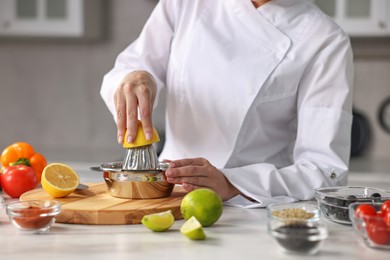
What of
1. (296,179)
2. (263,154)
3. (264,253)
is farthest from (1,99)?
(264,253)

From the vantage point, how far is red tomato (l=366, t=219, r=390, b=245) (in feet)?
3.85

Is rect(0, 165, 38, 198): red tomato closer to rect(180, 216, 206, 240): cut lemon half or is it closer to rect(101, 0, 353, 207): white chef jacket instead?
rect(101, 0, 353, 207): white chef jacket

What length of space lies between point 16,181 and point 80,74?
199 cm

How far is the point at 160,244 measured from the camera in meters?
1.23

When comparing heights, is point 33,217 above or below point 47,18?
below

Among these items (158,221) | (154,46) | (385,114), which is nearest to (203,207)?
(158,221)

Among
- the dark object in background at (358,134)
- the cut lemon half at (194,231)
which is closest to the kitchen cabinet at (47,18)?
the dark object in background at (358,134)

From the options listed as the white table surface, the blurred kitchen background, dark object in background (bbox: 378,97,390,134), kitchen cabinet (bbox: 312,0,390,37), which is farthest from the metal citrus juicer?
dark object in background (bbox: 378,97,390,134)

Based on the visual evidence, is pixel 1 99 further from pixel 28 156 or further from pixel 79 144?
pixel 28 156

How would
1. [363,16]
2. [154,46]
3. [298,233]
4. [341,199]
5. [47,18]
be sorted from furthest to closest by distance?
1. [47,18]
2. [363,16]
3. [154,46]
4. [341,199]
5. [298,233]

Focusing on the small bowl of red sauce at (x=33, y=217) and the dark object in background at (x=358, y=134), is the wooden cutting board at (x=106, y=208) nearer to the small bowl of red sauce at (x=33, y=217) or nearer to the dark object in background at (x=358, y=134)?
the small bowl of red sauce at (x=33, y=217)

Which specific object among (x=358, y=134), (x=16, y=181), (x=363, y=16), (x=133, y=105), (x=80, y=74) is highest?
(x=363, y=16)

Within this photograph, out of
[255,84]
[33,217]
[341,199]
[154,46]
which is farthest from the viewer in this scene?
[154,46]

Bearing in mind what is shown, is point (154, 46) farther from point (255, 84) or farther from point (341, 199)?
point (341, 199)
